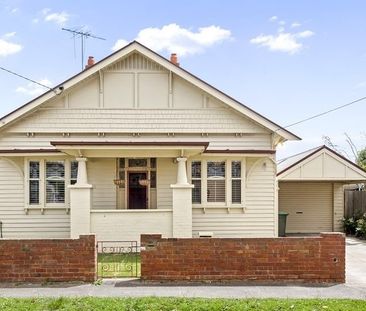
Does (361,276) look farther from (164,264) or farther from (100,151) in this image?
(100,151)

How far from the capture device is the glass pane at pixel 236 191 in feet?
51.6

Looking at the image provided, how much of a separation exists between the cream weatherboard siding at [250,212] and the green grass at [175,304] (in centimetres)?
760

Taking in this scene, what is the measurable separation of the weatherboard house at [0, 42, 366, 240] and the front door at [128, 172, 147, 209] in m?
0.03

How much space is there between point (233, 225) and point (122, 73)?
645 centimetres

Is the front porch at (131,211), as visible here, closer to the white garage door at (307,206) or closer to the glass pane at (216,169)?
the glass pane at (216,169)

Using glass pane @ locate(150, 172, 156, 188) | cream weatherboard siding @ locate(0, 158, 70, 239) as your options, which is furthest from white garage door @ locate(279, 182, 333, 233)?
cream weatherboard siding @ locate(0, 158, 70, 239)

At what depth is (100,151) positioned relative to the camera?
14.0 m

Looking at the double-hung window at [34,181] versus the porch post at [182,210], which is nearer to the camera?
the porch post at [182,210]

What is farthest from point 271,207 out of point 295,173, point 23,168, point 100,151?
point 23,168

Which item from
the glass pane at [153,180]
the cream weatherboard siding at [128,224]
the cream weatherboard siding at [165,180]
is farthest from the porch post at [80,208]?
the cream weatherboard siding at [165,180]

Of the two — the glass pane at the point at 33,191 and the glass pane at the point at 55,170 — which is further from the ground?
the glass pane at the point at 55,170

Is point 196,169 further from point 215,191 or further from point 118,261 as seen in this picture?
point 118,261

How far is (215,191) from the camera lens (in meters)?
15.7

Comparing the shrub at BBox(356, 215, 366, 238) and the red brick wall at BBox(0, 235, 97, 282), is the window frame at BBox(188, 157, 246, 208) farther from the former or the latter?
the red brick wall at BBox(0, 235, 97, 282)
